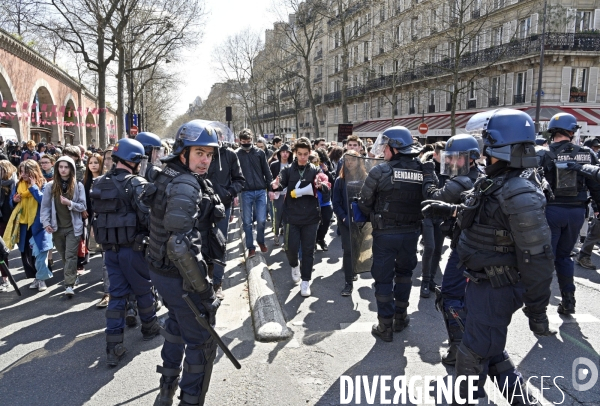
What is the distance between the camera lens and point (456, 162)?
371cm

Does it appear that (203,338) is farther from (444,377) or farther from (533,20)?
(533,20)

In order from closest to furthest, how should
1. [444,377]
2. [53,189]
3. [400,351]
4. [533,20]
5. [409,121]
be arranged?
[444,377]
[400,351]
[53,189]
[533,20]
[409,121]

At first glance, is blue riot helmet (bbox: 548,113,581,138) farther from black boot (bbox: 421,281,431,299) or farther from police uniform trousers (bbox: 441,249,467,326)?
black boot (bbox: 421,281,431,299)

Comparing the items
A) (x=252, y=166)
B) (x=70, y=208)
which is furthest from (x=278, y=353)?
(x=252, y=166)

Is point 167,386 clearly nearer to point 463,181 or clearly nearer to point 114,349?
point 114,349

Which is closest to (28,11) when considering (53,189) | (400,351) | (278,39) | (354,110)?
(53,189)

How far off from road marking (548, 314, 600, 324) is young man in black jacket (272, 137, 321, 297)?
2.81m

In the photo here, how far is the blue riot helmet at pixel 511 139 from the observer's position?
2.66 m

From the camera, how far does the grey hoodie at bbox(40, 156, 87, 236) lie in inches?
217

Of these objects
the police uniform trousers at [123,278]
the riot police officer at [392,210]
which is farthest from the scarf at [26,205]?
the riot police officer at [392,210]

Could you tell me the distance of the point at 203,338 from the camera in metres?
2.98

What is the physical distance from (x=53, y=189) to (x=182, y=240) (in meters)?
3.75

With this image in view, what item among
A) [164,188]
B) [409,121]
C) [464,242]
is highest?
→ [409,121]

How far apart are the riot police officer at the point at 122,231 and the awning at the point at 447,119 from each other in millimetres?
21946
